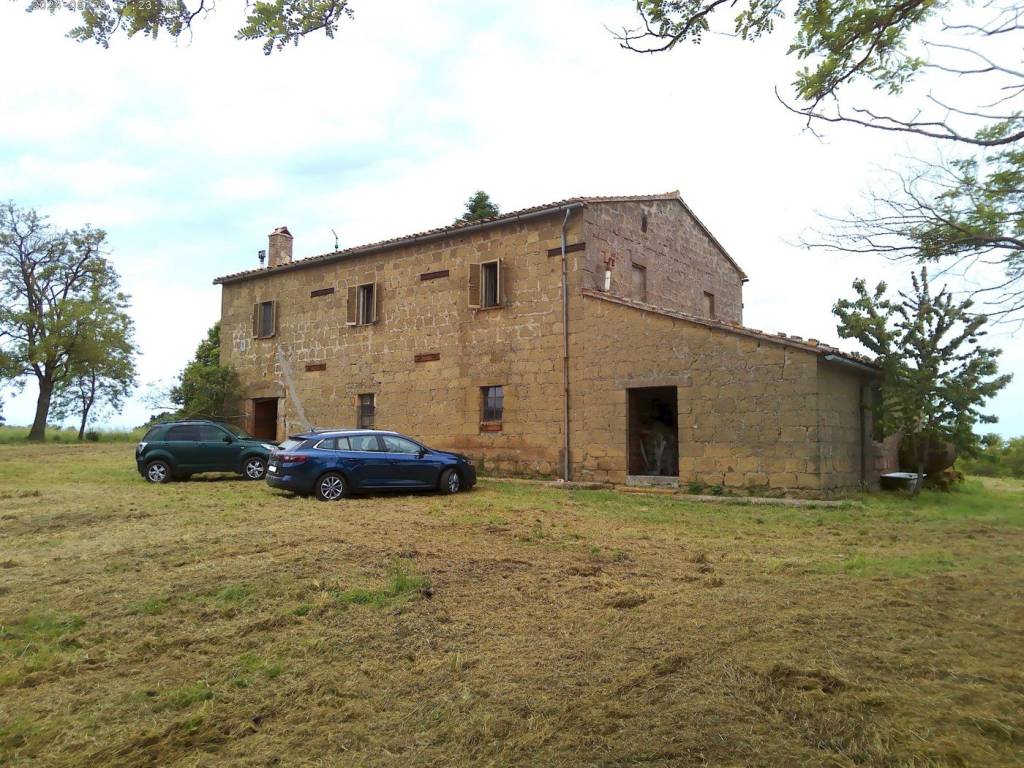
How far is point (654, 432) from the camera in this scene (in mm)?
16125

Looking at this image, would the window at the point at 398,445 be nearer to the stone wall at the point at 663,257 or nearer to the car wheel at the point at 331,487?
the car wheel at the point at 331,487

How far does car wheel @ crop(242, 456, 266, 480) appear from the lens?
15.8 m

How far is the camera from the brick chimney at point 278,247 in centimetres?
2314

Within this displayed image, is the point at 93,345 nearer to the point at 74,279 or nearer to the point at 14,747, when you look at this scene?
the point at 74,279

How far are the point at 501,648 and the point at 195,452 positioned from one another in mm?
12964

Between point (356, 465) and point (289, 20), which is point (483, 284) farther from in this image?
point (289, 20)

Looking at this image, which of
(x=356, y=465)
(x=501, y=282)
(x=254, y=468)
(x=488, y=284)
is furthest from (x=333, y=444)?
(x=488, y=284)

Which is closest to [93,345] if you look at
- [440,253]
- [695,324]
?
[440,253]

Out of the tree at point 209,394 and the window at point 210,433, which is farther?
the tree at point 209,394

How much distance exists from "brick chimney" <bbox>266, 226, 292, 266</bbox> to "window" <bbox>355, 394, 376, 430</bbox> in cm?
700

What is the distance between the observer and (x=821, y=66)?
19.7 feet

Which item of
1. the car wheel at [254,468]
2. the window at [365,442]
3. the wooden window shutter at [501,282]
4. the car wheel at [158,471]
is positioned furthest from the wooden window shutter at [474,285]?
the car wheel at [158,471]

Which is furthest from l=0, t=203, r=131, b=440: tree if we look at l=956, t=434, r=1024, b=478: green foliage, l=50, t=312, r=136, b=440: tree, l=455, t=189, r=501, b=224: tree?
l=956, t=434, r=1024, b=478: green foliage

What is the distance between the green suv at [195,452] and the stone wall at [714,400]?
766cm
